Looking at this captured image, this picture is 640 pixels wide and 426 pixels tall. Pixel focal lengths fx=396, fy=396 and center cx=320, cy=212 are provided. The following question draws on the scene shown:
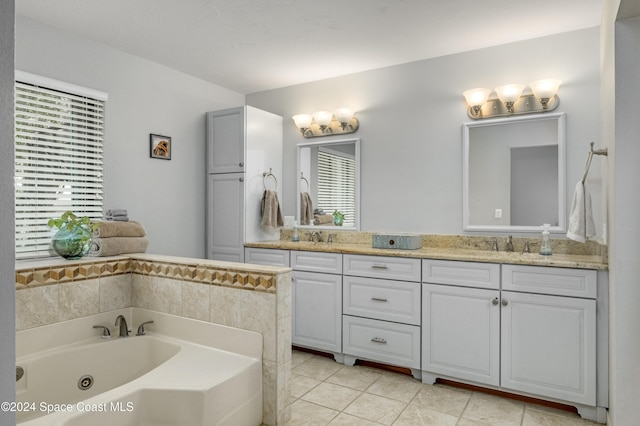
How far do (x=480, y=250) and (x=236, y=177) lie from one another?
2199 mm

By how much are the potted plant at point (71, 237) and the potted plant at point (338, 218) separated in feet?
6.74

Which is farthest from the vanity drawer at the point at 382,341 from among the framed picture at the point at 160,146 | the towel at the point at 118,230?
the framed picture at the point at 160,146

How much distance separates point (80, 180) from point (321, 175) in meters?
2.02

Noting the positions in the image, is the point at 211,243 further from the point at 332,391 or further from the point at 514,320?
the point at 514,320

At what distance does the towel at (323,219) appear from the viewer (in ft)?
Result: 12.5

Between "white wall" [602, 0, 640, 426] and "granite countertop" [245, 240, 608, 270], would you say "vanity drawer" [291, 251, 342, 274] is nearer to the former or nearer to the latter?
"granite countertop" [245, 240, 608, 270]

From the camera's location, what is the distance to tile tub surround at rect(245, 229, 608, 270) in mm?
2404

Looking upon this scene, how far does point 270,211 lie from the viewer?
3754mm

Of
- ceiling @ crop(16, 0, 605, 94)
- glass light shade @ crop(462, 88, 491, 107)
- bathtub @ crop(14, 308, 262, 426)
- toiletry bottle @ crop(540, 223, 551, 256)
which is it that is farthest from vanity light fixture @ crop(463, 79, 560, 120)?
bathtub @ crop(14, 308, 262, 426)

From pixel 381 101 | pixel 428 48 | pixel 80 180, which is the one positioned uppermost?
pixel 428 48

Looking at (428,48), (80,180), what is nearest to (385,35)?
(428,48)

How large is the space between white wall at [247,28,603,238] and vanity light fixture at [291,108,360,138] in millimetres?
95

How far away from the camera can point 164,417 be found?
5.56 ft

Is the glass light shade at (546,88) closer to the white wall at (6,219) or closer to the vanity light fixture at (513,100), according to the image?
the vanity light fixture at (513,100)
